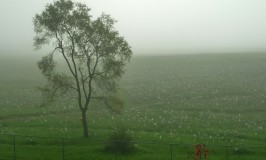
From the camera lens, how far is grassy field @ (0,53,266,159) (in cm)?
3788

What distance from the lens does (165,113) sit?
54.6m

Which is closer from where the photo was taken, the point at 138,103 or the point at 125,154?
the point at 125,154

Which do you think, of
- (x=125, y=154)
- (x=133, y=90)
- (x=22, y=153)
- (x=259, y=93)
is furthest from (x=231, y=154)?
(x=133, y=90)

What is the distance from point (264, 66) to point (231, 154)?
82575 mm

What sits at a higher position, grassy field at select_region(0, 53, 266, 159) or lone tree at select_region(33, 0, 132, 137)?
lone tree at select_region(33, 0, 132, 137)

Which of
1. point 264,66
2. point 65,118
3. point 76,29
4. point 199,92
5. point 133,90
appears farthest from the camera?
point 264,66

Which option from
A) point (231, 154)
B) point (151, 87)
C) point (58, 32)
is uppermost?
point (58, 32)

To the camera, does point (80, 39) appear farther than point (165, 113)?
No

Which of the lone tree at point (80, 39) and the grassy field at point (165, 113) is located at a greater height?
the lone tree at point (80, 39)

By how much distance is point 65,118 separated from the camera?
5156 cm

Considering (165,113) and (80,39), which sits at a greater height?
(80,39)

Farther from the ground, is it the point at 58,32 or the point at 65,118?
the point at 58,32

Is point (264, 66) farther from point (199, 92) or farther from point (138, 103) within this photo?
point (138, 103)

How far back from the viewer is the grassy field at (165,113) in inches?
1491
